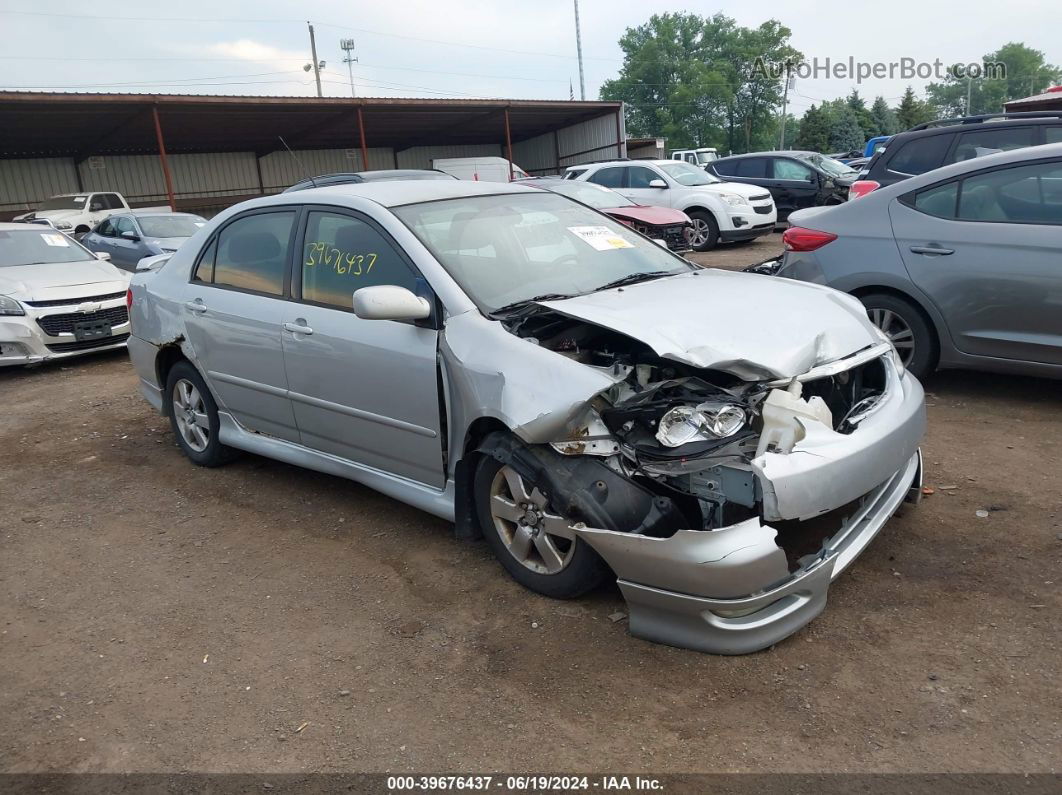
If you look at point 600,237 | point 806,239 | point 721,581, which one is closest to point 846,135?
point 806,239

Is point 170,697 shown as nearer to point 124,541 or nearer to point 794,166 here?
point 124,541

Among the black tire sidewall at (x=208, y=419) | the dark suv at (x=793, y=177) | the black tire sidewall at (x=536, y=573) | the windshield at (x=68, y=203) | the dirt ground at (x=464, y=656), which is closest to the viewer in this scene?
the dirt ground at (x=464, y=656)

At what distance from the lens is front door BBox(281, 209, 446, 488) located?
143 inches

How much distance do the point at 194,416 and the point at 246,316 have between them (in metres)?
1.10

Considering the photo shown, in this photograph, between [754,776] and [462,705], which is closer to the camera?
[754,776]

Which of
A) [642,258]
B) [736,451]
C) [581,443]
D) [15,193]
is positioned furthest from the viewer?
[15,193]

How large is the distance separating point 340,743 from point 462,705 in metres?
0.41

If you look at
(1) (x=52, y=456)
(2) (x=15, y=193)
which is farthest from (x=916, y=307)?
(2) (x=15, y=193)

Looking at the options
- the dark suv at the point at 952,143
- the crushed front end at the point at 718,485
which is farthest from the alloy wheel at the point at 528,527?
the dark suv at the point at 952,143

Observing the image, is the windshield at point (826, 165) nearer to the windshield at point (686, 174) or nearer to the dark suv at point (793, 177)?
the dark suv at point (793, 177)

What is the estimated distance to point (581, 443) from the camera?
3.09 m

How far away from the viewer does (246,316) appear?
448 cm

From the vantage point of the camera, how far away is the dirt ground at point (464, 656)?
2557 mm

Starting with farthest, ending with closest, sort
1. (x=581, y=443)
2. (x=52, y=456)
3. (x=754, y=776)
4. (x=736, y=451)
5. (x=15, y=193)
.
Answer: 1. (x=15, y=193)
2. (x=52, y=456)
3. (x=581, y=443)
4. (x=736, y=451)
5. (x=754, y=776)
